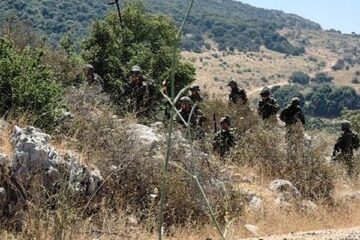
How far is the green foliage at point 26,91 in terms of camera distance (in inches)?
259

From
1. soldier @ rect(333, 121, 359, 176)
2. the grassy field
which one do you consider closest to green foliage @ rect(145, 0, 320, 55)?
the grassy field

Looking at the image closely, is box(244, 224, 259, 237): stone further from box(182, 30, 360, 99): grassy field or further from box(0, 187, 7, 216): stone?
box(182, 30, 360, 99): grassy field

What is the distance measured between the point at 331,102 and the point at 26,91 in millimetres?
80340

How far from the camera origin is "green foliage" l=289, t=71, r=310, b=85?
387 feet

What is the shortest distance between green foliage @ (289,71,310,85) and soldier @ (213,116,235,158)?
4363 inches

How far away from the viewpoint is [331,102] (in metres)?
83.2

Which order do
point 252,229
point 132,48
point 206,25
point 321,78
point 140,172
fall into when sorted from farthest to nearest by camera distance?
point 206,25 → point 321,78 → point 132,48 → point 140,172 → point 252,229

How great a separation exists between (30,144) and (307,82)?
11952 centimetres

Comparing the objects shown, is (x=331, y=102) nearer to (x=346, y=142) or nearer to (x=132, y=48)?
(x=132, y=48)

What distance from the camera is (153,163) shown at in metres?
6.38

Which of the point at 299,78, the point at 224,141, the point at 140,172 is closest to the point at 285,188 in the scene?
the point at 224,141

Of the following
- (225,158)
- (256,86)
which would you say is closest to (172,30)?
(225,158)

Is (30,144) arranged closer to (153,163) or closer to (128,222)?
(128,222)

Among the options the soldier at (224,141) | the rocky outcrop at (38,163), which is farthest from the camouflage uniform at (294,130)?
the rocky outcrop at (38,163)
